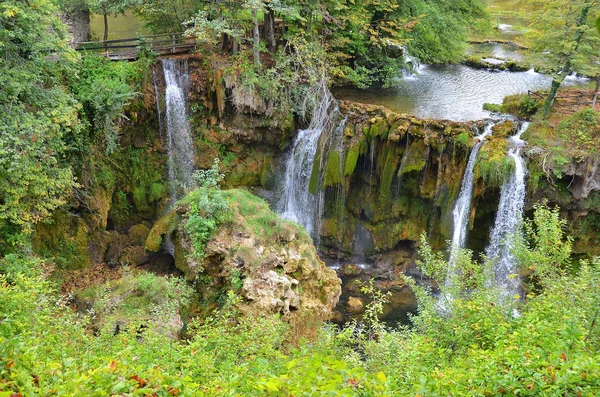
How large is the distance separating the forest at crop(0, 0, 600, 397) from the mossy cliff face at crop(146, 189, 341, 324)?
0.06 metres

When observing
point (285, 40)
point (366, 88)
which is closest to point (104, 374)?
point (285, 40)

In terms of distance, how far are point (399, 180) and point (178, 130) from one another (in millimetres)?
9393

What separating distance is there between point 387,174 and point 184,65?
949 centimetres

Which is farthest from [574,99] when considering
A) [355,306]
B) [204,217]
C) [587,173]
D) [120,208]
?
[120,208]

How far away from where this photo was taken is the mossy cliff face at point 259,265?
11.2 metres

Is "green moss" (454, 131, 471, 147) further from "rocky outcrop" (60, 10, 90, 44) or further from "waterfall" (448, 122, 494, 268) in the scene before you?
"rocky outcrop" (60, 10, 90, 44)

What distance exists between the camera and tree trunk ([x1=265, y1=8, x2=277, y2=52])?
719 inches

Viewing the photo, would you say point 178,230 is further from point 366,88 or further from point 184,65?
point 366,88

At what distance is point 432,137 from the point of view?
15.8m

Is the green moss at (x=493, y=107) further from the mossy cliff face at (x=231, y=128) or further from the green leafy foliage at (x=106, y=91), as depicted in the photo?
the green leafy foliage at (x=106, y=91)

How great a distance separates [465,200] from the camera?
51.3 ft

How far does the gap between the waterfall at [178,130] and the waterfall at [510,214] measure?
479 inches

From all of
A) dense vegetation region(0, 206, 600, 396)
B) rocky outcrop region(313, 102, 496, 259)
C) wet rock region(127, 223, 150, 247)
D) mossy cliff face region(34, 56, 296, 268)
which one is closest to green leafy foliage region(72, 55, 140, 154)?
mossy cliff face region(34, 56, 296, 268)

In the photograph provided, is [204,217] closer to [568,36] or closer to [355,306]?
[355,306]
